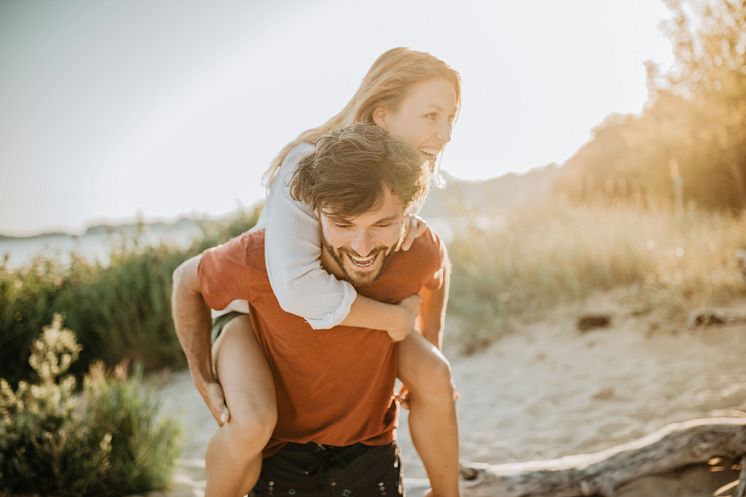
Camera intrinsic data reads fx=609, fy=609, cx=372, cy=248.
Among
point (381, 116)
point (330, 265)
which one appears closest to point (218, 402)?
point (330, 265)

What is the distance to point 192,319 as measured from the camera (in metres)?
2.45

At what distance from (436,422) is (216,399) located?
84 centimetres

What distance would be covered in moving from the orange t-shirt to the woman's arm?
0.14 m

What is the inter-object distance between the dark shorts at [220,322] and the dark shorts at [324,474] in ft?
1.76


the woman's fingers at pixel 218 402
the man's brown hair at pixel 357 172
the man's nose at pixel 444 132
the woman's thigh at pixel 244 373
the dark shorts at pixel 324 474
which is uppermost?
the man's nose at pixel 444 132

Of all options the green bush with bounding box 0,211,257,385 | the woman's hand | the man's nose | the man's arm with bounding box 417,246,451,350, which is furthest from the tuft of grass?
the woman's hand

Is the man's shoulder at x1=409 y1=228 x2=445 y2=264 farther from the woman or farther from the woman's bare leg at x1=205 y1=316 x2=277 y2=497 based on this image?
the woman's bare leg at x1=205 y1=316 x2=277 y2=497

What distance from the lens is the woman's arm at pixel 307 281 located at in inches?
80.4

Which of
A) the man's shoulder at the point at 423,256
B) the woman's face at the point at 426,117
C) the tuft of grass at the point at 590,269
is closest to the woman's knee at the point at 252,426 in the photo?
the man's shoulder at the point at 423,256

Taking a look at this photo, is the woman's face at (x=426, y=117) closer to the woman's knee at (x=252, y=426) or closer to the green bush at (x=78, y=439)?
the woman's knee at (x=252, y=426)

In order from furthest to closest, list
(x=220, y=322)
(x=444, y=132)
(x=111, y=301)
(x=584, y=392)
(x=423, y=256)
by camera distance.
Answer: (x=111, y=301), (x=584, y=392), (x=444, y=132), (x=220, y=322), (x=423, y=256)

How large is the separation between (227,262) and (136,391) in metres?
2.14

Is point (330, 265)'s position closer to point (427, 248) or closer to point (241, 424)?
point (427, 248)

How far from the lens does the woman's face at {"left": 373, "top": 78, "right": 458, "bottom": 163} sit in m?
2.72
